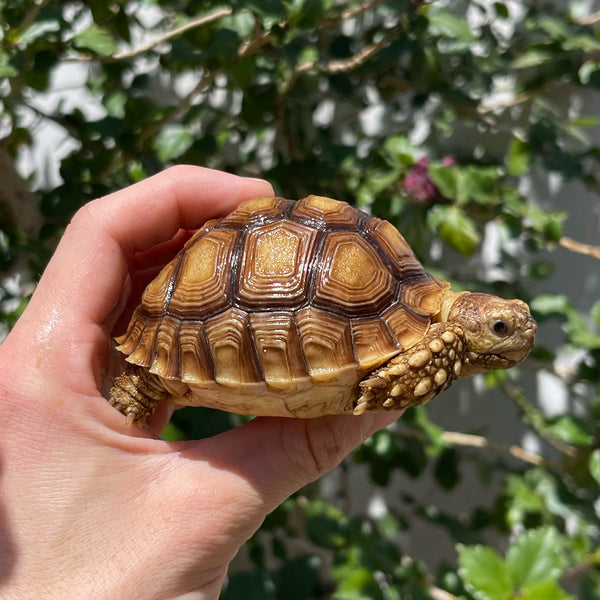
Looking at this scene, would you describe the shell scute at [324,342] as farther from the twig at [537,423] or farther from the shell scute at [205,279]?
the twig at [537,423]

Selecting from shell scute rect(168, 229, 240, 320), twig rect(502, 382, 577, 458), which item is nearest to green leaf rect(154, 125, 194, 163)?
shell scute rect(168, 229, 240, 320)

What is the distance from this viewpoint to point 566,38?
6.55ft

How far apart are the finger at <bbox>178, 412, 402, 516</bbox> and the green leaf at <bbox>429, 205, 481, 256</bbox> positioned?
2.77 ft

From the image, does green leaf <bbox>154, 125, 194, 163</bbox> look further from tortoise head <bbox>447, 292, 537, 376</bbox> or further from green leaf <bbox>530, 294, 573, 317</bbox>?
green leaf <bbox>530, 294, 573, 317</bbox>

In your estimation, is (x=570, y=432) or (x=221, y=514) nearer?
(x=221, y=514)

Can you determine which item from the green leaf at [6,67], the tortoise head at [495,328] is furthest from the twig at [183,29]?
the tortoise head at [495,328]

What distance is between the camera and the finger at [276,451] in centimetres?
129

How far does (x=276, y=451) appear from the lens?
1.32 m

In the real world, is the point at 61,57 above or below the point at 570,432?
above

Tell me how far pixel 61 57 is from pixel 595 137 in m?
2.31

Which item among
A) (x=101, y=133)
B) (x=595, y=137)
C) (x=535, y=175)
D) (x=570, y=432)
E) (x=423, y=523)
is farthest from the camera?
(x=423, y=523)

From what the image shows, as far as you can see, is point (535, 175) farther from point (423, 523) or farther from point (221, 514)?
point (221, 514)

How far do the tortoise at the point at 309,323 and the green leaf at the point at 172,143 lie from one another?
0.65 metres

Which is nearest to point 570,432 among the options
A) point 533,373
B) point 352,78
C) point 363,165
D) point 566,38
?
point 533,373
